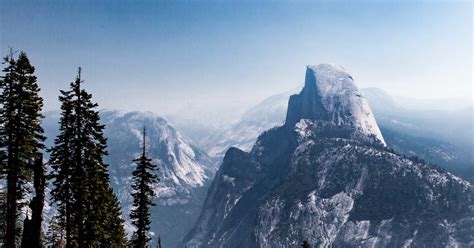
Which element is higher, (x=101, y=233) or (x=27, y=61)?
(x=27, y=61)

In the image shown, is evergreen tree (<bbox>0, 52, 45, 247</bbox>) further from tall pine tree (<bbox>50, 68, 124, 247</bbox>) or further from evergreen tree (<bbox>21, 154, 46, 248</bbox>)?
evergreen tree (<bbox>21, 154, 46, 248</bbox>)

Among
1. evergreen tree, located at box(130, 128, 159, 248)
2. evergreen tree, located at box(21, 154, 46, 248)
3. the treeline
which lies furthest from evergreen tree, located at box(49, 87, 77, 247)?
evergreen tree, located at box(21, 154, 46, 248)

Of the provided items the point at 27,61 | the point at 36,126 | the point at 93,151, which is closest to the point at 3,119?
the point at 36,126

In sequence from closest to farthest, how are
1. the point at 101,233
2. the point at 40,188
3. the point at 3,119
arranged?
the point at 40,188, the point at 3,119, the point at 101,233

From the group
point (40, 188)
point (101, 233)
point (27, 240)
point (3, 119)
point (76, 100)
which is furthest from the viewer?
point (101, 233)

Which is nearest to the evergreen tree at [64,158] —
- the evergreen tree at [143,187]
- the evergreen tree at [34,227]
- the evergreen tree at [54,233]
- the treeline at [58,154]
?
the treeline at [58,154]

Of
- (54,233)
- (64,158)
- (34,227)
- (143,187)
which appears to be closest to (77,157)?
(64,158)

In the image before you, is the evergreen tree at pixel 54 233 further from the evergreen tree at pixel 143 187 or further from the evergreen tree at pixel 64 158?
the evergreen tree at pixel 64 158

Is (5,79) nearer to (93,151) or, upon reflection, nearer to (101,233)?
(93,151)

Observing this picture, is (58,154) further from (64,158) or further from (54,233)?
(54,233)
